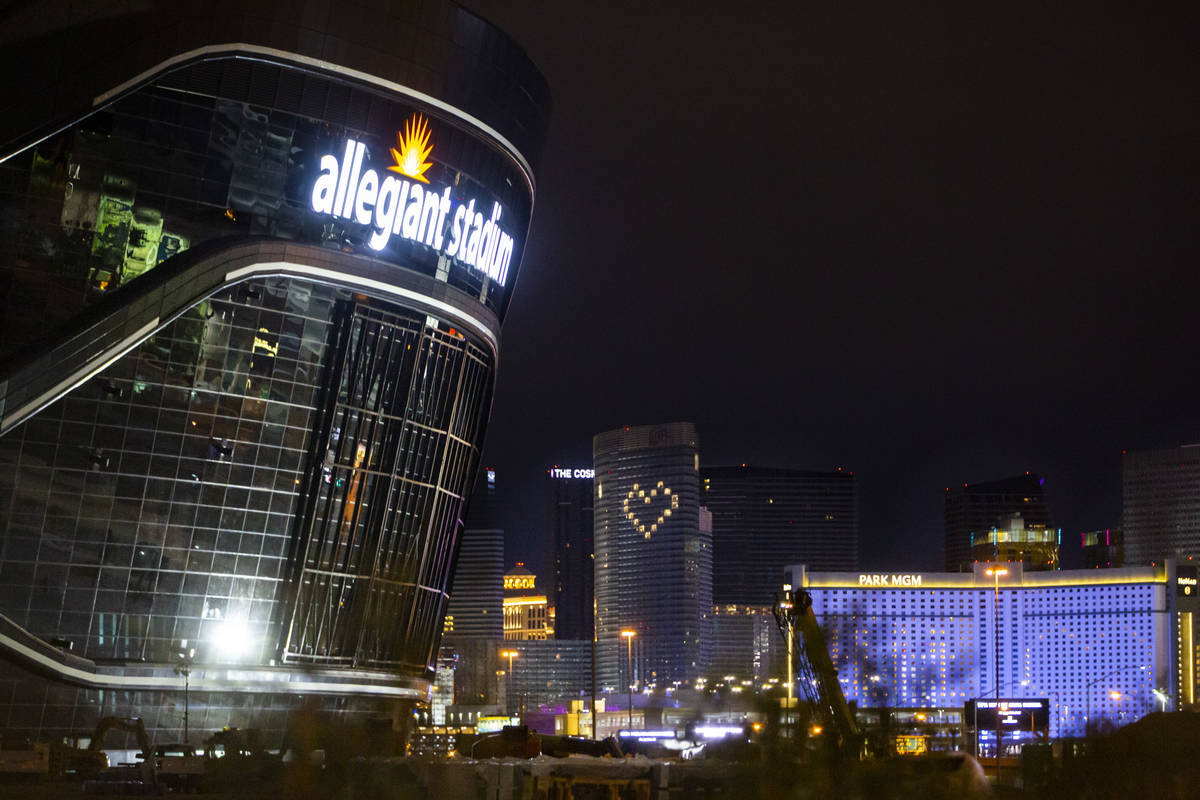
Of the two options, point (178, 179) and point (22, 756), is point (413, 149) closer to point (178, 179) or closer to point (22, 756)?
point (178, 179)

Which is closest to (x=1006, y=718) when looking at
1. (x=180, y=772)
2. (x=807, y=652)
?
(x=807, y=652)

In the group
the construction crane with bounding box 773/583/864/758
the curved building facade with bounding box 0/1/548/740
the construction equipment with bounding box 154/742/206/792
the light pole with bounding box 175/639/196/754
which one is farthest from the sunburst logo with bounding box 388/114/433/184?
the construction equipment with bounding box 154/742/206/792

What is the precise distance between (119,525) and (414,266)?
67.0 ft

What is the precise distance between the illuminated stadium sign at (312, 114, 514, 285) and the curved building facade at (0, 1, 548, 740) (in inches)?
6.1

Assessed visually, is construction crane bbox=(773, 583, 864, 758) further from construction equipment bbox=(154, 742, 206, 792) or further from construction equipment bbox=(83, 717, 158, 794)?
construction equipment bbox=(83, 717, 158, 794)

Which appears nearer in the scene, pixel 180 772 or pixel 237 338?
pixel 180 772

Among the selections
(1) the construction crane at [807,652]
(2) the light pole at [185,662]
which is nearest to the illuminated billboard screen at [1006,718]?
(1) the construction crane at [807,652]

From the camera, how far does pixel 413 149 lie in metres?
78.1

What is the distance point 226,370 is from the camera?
237 ft

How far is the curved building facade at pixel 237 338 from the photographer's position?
6725 centimetres

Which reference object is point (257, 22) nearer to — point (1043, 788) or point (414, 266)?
point (414, 266)

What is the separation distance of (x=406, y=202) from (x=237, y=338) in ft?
38.7

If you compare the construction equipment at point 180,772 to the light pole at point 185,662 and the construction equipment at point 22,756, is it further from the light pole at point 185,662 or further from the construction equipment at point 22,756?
the light pole at point 185,662

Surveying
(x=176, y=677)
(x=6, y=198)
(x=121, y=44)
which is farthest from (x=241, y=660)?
(x=121, y=44)
